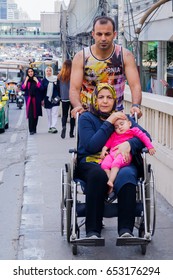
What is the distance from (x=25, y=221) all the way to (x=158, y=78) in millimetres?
20377

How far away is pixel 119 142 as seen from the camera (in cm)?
633

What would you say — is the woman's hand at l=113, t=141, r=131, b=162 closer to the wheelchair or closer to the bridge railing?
the wheelchair

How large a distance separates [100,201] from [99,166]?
341mm

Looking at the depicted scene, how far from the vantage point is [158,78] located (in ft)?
90.2

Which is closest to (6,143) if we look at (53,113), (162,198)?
(53,113)

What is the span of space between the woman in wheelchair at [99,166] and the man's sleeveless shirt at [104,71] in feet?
1.17

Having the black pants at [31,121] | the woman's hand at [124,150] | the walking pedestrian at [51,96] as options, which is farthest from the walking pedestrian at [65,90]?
the woman's hand at [124,150]

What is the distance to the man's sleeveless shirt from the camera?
6728mm

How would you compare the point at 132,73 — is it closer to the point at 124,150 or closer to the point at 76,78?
the point at 76,78

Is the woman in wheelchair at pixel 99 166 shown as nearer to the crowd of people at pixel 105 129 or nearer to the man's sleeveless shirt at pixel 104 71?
the crowd of people at pixel 105 129

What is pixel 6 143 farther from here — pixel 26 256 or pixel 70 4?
pixel 70 4

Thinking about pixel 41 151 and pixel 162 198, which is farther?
pixel 41 151

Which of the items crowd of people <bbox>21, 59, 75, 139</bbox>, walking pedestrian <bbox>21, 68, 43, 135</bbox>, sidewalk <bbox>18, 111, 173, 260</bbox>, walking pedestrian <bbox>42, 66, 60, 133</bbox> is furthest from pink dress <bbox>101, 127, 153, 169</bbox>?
walking pedestrian <bbox>21, 68, 43, 135</bbox>

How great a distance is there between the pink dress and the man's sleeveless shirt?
54 cm
